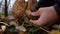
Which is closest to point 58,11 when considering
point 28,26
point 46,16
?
point 46,16

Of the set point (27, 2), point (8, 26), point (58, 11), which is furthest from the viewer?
point (27, 2)

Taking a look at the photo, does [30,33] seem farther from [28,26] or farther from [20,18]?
[20,18]

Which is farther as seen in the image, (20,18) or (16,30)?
(20,18)

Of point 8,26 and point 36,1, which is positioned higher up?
point 36,1

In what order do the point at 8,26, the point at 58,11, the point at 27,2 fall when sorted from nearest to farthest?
the point at 58,11
the point at 8,26
the point at 27,2

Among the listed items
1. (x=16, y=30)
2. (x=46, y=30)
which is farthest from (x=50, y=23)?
(x=16, y=30)

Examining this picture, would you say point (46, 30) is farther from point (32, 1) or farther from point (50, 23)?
point (32, 1)

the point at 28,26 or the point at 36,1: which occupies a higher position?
the point at 36,1

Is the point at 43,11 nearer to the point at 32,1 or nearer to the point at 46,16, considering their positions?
the point at 46,16

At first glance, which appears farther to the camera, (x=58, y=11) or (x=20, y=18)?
(x=20, y=18)
